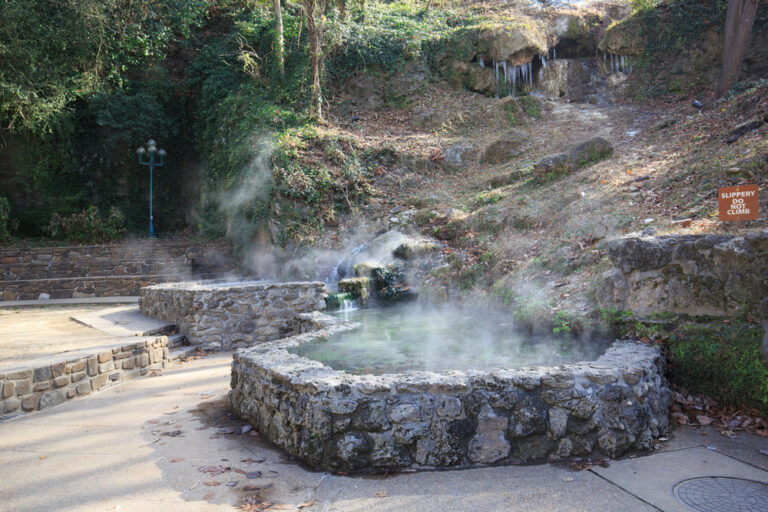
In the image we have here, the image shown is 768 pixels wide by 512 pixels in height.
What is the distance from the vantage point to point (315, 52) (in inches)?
524

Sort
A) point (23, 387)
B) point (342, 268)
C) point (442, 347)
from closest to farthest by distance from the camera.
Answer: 1. point (23, 387)
2. point (442, 347)
3. point (342, 268)

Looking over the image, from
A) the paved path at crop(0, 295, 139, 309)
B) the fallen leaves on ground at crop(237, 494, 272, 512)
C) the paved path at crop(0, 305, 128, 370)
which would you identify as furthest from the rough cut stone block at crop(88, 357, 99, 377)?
the paved path at crop(0, 295, 139, 309)

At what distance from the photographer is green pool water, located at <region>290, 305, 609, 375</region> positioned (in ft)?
14.0

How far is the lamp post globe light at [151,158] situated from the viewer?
15.1 m

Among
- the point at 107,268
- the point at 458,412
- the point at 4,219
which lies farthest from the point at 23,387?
the point at 4,219

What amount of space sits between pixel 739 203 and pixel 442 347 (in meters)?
3.15

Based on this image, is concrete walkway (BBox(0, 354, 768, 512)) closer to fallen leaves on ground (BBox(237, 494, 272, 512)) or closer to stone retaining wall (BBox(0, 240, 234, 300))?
fallen leaves on ground (BBox(237, 494, 272, 512))

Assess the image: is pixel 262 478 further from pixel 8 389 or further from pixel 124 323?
pixel 124 323

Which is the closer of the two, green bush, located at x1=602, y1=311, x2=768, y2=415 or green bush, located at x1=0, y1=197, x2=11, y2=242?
green bush, located at x1=602, y1=311, x2=768, y2=415

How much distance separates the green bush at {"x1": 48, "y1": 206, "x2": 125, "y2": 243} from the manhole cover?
16109 millimetres

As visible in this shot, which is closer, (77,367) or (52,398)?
(52,398)

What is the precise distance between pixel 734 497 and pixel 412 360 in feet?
8.53

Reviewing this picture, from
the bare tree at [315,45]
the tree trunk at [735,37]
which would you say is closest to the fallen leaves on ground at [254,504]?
the bare tree at [315,45]

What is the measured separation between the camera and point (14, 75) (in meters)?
13.4
